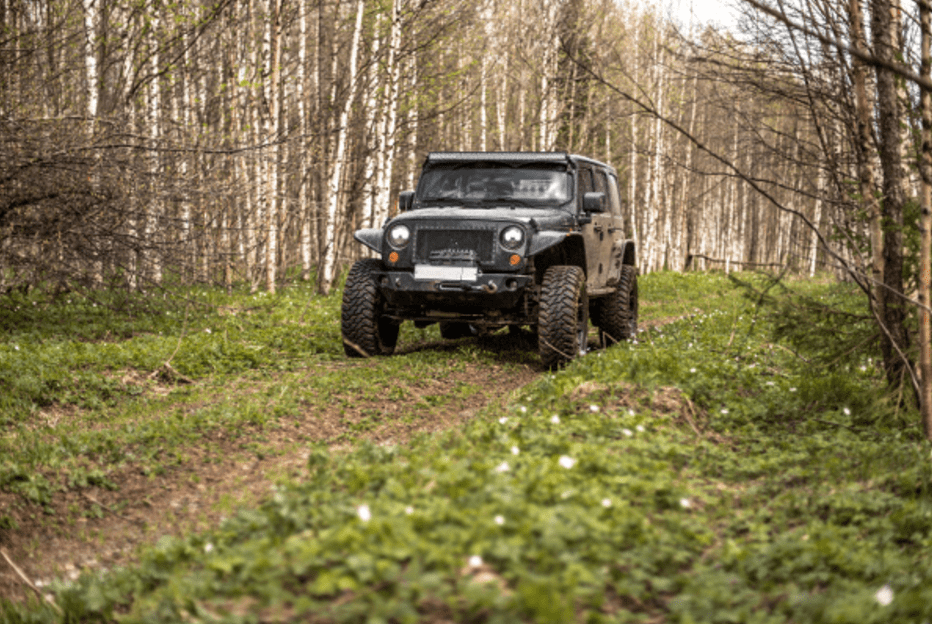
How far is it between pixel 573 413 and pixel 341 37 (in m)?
25.2

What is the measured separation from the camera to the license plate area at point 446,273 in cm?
817

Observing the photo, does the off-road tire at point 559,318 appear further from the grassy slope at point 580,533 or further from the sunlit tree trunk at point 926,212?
the sunlit tree trunk at point 926,212

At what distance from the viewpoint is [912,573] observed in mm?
3234

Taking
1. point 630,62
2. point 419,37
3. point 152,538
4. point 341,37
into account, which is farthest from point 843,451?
point 630,62

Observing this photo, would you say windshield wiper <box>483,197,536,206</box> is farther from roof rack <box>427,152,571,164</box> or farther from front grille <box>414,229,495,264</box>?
front grille <box>414,229,495,264</box>

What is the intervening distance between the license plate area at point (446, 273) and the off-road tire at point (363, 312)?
2.23 feet

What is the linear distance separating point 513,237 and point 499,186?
1405 millimetres

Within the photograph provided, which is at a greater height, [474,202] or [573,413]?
[474,202]

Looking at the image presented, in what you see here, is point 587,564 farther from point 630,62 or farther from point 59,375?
point 630,62

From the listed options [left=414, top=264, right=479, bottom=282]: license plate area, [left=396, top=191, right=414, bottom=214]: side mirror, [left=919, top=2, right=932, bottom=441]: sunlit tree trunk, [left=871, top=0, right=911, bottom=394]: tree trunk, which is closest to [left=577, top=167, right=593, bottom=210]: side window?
[left=414, top=264, right=479, bottom=282]: license plate area

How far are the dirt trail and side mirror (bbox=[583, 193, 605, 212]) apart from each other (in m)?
3.04

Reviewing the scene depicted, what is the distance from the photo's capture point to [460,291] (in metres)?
8.20

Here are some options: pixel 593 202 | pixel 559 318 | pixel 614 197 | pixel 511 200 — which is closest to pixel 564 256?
pixel 593 202

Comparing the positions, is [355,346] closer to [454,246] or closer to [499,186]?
[454,246]
